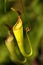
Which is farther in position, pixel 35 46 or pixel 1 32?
pixel 35 46

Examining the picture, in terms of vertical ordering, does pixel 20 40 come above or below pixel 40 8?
above

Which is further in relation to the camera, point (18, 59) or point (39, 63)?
point (39, 63)

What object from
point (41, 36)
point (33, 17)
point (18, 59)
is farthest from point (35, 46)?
point (18, 59)

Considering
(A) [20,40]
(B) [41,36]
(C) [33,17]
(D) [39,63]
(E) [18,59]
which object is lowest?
(D) [39,63]

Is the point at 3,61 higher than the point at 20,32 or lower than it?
lower

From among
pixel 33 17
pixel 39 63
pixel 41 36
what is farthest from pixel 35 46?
pixel 39 63

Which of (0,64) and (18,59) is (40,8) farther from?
(18,59)

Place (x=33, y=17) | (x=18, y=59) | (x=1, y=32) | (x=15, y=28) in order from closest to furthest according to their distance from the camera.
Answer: (x=15, y=28)
(x=18, y=59)
(x=1, y=32)
(x=33, y=17)

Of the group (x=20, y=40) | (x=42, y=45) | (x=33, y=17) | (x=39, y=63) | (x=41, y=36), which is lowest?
(x=39, y=63)

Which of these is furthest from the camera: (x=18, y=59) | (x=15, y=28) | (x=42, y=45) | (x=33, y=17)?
(x=42, y=45)

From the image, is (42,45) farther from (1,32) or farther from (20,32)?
(20,32)
